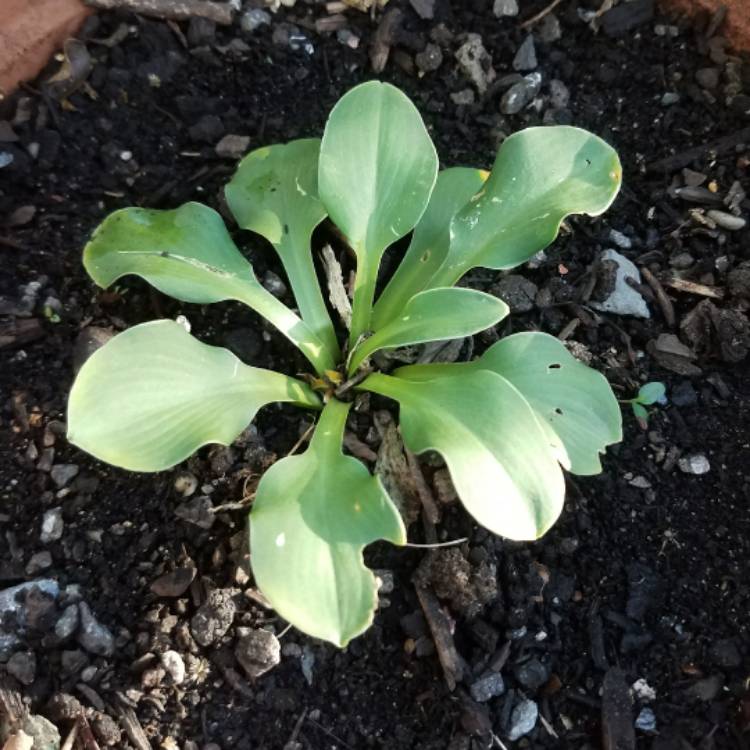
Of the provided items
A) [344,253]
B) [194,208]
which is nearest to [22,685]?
[194,208]

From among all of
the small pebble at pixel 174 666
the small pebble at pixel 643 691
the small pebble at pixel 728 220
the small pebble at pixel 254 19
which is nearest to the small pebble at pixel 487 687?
the small pebble at pixel 643 691

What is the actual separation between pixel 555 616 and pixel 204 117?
1.15 meters

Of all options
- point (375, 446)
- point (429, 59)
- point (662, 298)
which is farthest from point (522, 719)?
point (429, 59)

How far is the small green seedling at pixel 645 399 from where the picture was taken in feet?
4.98

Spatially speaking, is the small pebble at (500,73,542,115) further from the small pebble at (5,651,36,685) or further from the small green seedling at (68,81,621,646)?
the small pebble at (5,651,36,685)

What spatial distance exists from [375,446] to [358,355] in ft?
0.54

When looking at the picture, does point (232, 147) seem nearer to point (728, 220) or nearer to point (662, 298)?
point (662, 298)

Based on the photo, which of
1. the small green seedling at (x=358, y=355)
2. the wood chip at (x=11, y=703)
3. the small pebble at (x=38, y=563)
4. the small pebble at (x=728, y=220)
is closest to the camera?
the small green seedling at (x=358, y=355)

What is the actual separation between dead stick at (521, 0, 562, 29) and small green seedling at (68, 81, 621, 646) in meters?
0.54

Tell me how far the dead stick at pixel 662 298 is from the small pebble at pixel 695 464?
0.90 feet

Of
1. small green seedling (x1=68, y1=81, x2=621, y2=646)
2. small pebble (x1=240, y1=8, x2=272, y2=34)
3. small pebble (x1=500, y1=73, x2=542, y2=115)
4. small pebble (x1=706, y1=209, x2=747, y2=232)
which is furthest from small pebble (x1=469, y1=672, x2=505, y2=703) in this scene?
small pebble (x1=240, y1=8, x2=272, y2=34)

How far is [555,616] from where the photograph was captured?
4.53ft

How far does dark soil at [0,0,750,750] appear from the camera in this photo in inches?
51.2

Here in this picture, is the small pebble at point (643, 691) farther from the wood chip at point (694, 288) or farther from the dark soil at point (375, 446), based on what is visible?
the wood chip at point (694, 288)
